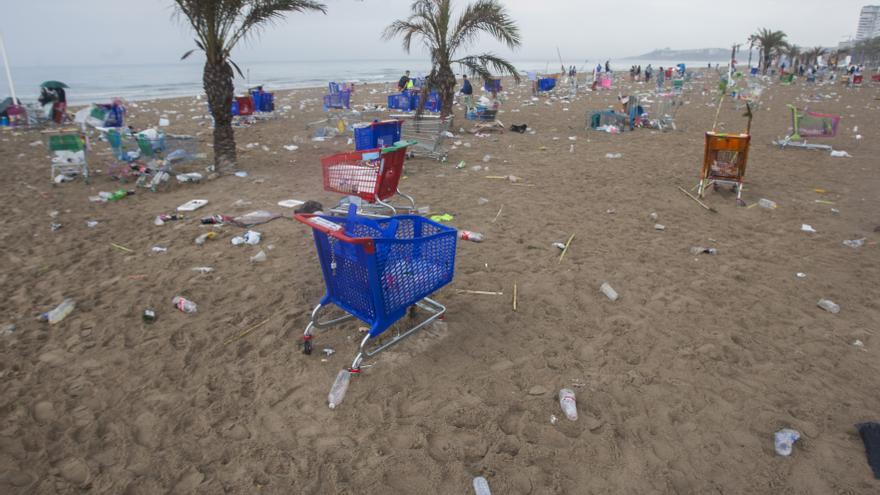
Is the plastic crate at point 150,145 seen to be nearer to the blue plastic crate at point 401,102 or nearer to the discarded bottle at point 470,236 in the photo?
the discarded bottle at point 470,236

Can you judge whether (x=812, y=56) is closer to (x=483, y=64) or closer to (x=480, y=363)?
(x=483, y=64)

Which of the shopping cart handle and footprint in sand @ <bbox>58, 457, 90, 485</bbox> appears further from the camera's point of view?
the shopping cart handle

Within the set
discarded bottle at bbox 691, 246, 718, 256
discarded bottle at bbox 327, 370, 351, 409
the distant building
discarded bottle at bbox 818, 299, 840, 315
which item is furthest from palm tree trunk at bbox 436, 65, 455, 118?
the distant building

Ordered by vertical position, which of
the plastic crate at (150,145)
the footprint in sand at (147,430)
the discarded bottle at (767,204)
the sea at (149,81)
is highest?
the sea at (149,81)

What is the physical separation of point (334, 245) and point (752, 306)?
3128mm

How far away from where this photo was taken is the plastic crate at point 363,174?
4844 mm

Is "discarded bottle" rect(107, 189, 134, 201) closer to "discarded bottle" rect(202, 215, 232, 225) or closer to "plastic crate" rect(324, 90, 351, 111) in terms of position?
"discarded bottle" rect(202, 215, 232, 225)

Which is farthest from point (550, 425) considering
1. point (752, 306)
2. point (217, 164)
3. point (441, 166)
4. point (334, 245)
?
point (217, 164)

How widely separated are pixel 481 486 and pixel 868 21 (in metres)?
166

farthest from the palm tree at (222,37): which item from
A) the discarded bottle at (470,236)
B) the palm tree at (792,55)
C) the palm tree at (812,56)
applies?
the palm tree at (812,56)

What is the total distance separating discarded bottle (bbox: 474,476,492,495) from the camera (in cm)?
196

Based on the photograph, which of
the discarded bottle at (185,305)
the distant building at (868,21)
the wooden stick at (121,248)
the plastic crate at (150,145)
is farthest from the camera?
the distant building at (868,21)

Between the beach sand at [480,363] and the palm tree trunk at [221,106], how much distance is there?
2.16 meters

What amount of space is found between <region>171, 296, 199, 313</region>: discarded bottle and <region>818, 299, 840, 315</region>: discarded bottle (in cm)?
479
